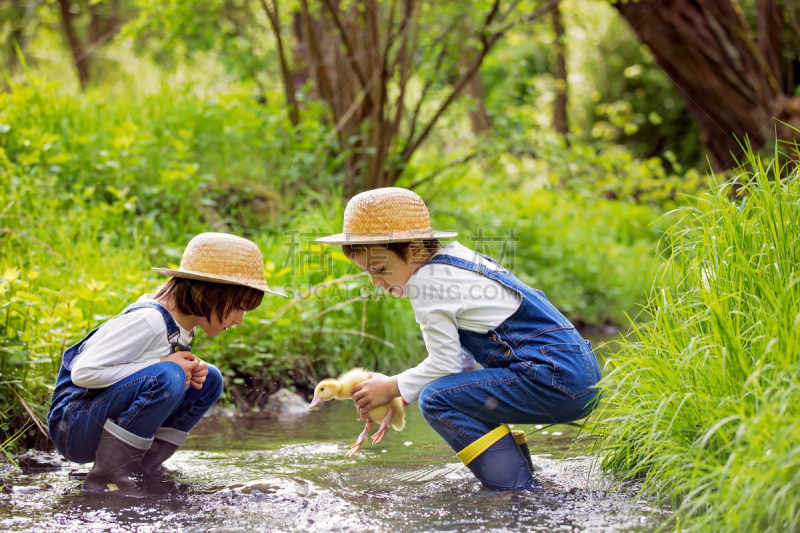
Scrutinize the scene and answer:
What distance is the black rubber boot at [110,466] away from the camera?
2.28m

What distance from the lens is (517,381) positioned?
229 cm

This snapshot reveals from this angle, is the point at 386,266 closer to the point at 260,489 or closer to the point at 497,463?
the point at 497,463

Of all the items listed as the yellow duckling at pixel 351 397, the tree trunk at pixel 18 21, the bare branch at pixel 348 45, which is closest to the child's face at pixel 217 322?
the yellow duckling at pixel 351 397

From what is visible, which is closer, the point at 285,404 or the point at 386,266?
the point at 386,266

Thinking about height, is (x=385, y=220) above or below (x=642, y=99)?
below

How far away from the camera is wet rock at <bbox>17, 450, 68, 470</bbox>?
8.56 ft

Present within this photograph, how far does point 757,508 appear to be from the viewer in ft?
4.74

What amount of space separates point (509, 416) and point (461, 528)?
540 mm

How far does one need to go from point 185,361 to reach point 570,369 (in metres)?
Result: 1.40

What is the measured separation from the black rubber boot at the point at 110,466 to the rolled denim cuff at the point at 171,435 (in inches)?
10.1

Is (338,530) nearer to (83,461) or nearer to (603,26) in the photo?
(83,461)

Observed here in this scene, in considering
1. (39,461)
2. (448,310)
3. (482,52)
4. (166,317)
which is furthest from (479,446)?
(482,52)

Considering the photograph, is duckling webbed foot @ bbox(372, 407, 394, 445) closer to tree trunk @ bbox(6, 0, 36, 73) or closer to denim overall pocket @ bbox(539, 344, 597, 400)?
denim overall pocket @ bbox(539, 344, 597, 400)

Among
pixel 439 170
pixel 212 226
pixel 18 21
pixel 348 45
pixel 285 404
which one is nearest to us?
pixel 285 404
